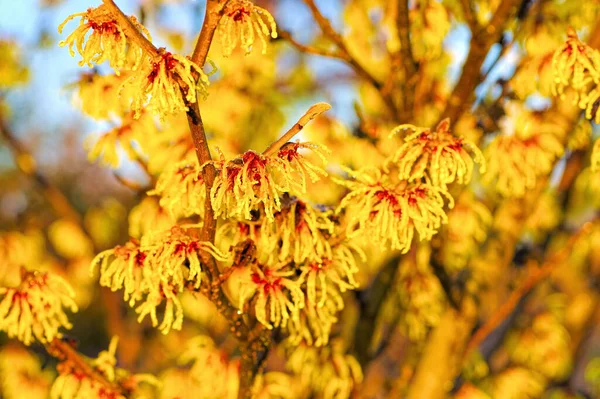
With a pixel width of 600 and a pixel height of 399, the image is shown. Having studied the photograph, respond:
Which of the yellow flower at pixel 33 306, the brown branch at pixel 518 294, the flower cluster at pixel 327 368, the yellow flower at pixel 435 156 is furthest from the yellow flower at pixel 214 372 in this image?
the brown branch at pixel 518 294

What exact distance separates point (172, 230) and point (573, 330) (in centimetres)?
379

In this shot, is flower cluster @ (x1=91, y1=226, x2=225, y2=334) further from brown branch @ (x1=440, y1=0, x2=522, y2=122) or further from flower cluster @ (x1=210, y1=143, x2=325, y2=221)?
brown branch @ (x1=440, y1=0, x2=522, y2=122)

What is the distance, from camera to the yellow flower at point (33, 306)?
1.95 m

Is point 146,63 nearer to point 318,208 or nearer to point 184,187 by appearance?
point 184,187

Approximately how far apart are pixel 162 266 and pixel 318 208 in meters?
0.47

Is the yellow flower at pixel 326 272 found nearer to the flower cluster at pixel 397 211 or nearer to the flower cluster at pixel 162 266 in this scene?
the flower cluster at pixel 397 211

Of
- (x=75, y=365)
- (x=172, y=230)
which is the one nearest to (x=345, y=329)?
(x=75, y=365)

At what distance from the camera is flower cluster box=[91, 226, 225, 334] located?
163 centimetres

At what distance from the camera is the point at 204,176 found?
1585 millimetres

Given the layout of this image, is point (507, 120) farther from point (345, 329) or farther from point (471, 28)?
point (345, 329)

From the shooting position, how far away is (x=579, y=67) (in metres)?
1.86

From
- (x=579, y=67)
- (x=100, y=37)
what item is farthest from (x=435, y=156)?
(x=100, y=37)

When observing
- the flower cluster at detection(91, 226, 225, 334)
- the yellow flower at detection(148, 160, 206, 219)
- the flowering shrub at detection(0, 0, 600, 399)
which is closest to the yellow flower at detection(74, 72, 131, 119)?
the flowering shrub at detection(0, 0, 600, 399)

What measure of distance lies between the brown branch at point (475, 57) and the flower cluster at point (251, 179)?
100cm
